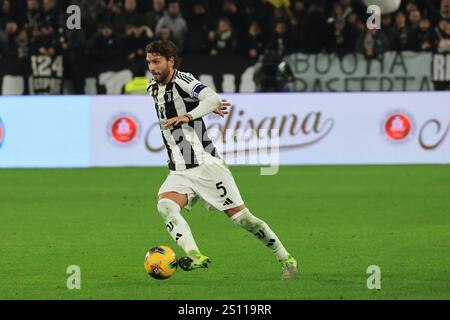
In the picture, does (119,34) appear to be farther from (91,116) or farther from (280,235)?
(280,235)

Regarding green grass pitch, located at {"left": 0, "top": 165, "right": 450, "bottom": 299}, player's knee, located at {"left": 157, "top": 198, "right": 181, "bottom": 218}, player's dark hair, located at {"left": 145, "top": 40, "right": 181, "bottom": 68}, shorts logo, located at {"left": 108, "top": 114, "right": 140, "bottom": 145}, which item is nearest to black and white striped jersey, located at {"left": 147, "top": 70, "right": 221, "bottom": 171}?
player's dark hair, located at {"left": 145, "top": 40, "right": 181, "bottom": 68}

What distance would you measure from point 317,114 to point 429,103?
6.41 feet

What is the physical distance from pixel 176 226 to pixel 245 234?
3.50 metres

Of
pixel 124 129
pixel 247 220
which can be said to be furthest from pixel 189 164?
pixel 124 129

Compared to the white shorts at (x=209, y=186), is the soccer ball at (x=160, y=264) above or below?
below

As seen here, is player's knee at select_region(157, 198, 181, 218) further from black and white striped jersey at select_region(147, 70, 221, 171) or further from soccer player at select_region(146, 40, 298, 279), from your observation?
black and white striped jersey at select_region(147, 70, 221, 171)

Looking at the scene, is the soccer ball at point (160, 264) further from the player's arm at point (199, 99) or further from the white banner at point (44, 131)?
the white banner at point (44, 131)

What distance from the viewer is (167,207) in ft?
29.2

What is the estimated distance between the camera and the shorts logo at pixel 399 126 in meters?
19.4

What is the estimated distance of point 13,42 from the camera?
21641 mm

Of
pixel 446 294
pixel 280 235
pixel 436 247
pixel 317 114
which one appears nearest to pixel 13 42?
pixel 317 114

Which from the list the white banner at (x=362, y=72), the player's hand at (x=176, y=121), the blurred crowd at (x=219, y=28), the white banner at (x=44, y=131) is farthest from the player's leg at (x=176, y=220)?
the blurred crowd at (x=219, y=28)

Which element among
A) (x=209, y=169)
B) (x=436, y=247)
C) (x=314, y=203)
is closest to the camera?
(x=209, y=169)

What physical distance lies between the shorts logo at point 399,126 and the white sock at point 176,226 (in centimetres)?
1103
